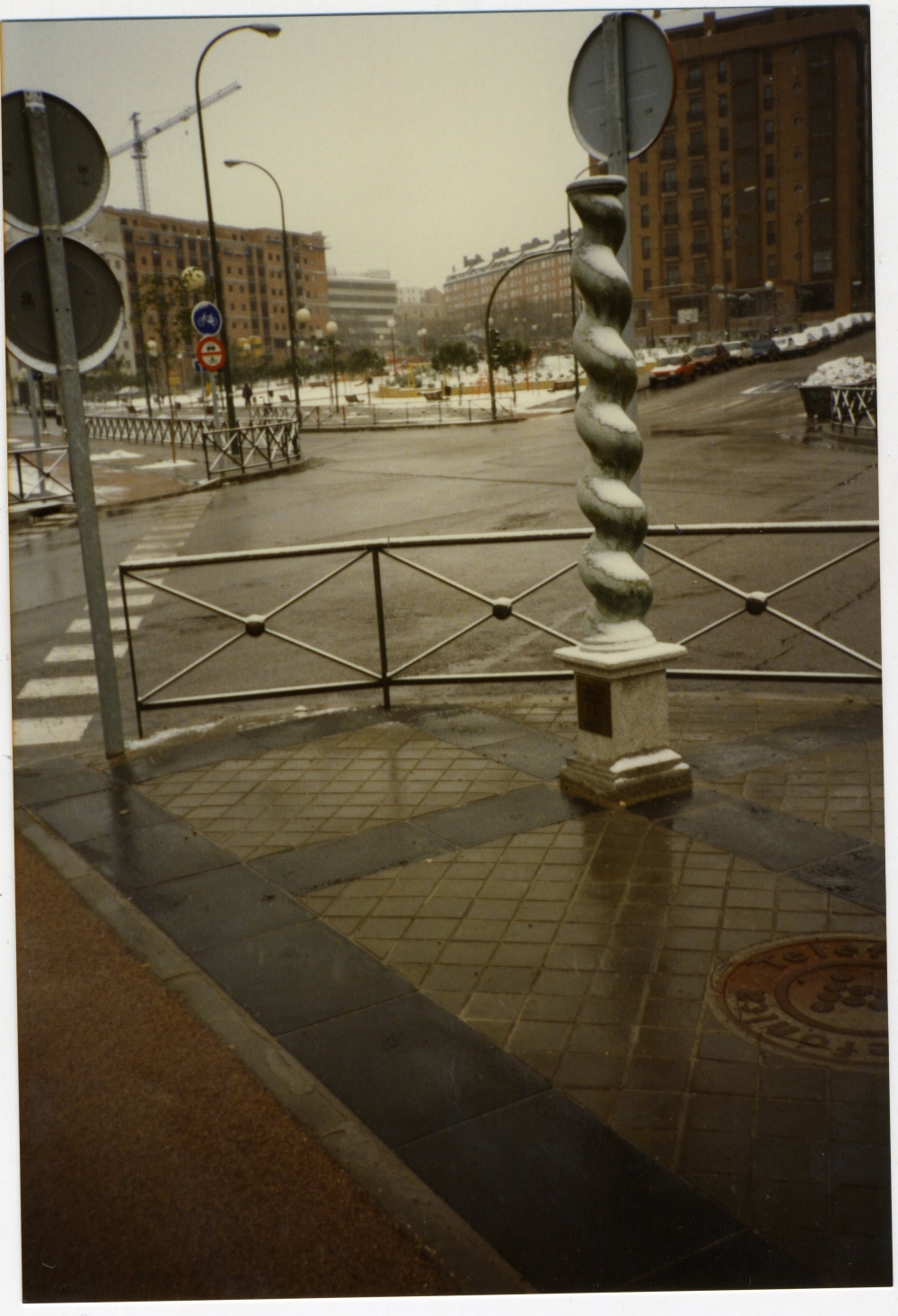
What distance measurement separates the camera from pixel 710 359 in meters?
51.3

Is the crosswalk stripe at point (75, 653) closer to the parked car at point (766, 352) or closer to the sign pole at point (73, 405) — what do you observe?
the sign pole at point (73, 405)

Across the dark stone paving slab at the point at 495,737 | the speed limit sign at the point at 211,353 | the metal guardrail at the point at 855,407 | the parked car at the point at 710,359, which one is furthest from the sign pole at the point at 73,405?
the parked car at the point at 710,359

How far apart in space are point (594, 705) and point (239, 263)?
136m

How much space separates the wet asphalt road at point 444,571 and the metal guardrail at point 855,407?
40.8 inches

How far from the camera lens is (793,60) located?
76875mm

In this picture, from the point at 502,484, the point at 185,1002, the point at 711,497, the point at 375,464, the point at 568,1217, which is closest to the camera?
the point at 568,1217

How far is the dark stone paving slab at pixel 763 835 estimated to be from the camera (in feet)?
15.0

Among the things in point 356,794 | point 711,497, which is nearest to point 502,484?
point 711,497

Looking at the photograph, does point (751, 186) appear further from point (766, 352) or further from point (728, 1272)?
point (728, 1272)

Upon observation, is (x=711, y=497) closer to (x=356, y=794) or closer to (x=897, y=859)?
(x=356, y=794)

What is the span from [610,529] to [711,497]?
11976 millimetres

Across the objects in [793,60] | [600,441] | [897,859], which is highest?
[793,60]

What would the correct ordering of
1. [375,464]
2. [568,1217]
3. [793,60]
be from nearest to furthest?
[568,1217] → [375,464] → [793,60]

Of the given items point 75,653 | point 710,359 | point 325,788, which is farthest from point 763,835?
point 710,359
